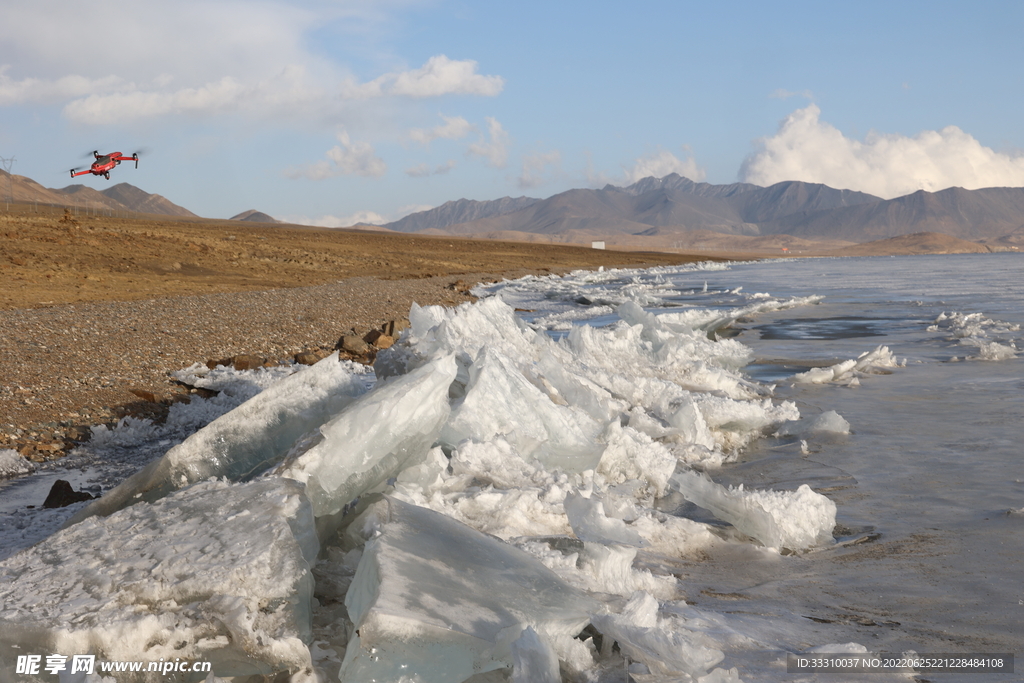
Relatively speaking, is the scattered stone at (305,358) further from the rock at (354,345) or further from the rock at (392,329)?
the rock at (392,329)

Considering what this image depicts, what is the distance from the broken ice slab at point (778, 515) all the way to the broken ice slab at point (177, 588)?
6.43 feet

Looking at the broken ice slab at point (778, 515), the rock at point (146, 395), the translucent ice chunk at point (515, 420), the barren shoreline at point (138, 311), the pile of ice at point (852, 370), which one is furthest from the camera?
the pile of ice at point (852, 370)

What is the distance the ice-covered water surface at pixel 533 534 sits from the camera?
1.93 m

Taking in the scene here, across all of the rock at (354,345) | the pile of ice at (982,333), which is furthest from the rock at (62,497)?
the pile of ice at (982,333)

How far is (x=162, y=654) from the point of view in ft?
6.09

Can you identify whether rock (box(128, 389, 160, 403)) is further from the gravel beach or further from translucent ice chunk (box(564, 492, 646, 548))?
translucent ice chunk (box(564, 492, 646, 548))

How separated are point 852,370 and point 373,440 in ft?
20.1

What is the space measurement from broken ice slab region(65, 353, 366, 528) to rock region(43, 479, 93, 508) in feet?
2.39

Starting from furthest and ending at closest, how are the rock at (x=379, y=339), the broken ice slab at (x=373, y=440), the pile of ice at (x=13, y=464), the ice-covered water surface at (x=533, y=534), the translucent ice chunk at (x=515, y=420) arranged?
1. the rock at (x=379, y=339)
2. the pile of ice at (x=13, y=464)
3. the translucent ice chunk at (x=515, y=420)
4. the broken ice slab at (x=373, y=440)
5. the ice-covered water surface at (x=533, y=534)

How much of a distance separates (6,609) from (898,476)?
4.24m

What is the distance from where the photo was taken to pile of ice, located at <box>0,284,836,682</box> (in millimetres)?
1888

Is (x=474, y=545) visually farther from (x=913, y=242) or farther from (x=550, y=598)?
(x=913, y=242)

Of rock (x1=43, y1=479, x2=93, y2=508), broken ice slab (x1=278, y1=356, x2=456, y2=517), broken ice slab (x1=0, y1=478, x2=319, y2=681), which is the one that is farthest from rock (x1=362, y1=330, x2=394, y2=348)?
broken ice slab (x1=0, y1=478, x2=319, y2=681)

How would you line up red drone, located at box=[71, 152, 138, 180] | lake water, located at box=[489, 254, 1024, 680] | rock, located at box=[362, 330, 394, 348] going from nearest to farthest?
lake water, located at box=[489, 254, 1024, 680] → rock, located at box=[362, 330, 394, 348] → red drone, located at box=[71, 152, 138, 180]
